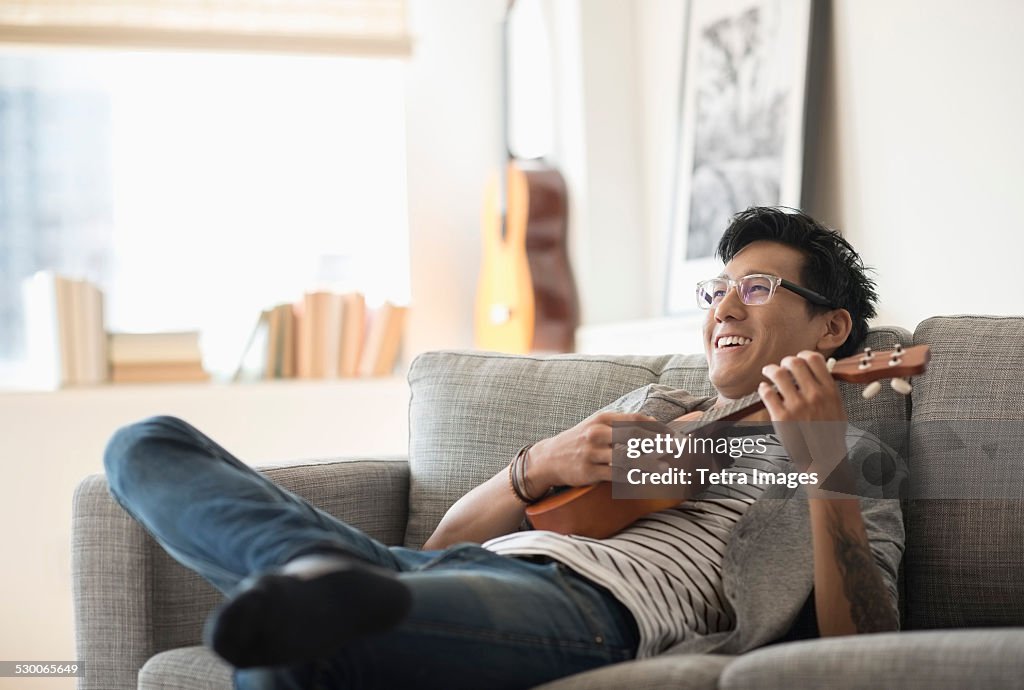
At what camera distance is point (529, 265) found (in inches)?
140

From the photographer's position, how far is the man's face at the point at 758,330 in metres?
1.69

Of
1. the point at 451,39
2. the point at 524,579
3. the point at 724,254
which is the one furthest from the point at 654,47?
the point at 524,579

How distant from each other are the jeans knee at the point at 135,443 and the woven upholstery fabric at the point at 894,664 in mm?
722

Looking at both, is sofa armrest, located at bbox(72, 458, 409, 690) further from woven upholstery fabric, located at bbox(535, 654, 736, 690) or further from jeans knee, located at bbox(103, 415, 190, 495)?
woven upholstery fabric, located at bbox(535, 654, 736, 690)

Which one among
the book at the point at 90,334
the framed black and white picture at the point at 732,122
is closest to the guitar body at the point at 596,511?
the framed black and white picture at the point at 732,122

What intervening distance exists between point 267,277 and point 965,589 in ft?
9.25

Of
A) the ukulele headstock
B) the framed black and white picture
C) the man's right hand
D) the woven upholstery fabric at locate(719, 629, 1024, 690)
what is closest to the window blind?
the framed black and white picture

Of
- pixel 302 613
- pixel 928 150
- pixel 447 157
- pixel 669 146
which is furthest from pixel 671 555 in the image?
pixel 447 157

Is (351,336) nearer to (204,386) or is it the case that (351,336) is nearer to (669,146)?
(204,386)

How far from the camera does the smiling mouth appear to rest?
1.69 metres

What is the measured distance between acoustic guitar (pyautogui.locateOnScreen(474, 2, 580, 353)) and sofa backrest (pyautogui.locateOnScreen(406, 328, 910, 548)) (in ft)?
4.82

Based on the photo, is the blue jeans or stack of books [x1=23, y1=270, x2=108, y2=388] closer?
the blue jeans

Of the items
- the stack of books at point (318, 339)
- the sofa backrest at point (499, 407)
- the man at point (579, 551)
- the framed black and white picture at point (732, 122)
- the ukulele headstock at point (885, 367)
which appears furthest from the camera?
the stack of books at point (318, 339)

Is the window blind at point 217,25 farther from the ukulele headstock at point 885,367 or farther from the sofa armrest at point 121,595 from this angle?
the ukulele headstock at point 885,367
